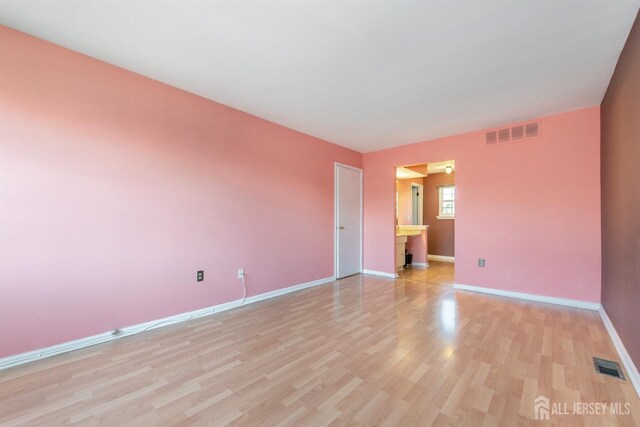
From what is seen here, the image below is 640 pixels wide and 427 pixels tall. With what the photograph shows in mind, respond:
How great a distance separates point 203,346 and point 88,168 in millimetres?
1804

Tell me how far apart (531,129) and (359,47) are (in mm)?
2873

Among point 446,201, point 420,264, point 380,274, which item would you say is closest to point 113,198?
point 380,274

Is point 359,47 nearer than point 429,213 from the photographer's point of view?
Yes

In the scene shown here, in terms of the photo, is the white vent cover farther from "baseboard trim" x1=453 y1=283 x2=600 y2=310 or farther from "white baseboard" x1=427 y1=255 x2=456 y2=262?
"white baseboard" x1=427 y1=255 x2=456 y2=262

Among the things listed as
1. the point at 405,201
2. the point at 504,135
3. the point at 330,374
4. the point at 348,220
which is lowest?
the point at 330,374

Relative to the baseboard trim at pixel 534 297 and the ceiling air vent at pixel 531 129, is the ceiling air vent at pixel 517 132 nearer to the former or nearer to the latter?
the ceiling air vent at pixel 531 129

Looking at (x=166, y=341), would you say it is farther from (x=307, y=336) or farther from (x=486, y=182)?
(x=486, y=182)

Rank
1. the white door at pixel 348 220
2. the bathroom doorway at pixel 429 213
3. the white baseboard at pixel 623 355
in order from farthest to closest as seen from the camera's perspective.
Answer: the bathroom doorway at pixel 429 213 < the white door at pixel 348 220 < the white baseboard at pixel 623 355

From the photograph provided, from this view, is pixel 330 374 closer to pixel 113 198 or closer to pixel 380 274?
pixel 113 198

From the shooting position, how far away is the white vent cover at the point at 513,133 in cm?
345
